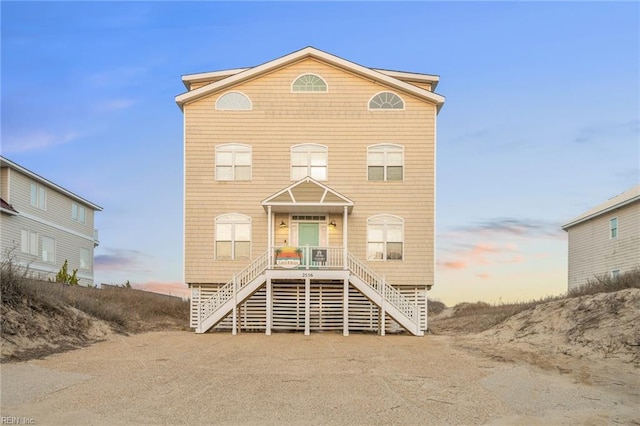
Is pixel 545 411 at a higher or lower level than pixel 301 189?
lower

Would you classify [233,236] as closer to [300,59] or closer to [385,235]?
[385,235]

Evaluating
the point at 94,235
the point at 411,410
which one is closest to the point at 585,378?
the point at 411,410

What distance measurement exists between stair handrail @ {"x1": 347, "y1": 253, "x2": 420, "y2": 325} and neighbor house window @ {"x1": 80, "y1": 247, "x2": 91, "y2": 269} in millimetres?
27778

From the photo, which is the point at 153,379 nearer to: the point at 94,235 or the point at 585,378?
the point at 585,378

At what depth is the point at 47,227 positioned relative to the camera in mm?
40562

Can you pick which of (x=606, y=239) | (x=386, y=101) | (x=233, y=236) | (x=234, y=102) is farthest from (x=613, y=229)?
(x=234, y=102)

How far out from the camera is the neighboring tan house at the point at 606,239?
33.9 m

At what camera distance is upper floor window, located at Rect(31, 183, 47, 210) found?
38.7 m

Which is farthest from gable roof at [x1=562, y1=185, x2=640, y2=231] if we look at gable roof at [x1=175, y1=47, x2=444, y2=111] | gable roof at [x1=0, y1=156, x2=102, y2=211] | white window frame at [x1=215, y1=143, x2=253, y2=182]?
gable roof at [x1=0, y1=156, x2=102, y2=211]

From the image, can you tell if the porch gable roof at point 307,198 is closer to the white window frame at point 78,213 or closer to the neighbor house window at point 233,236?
the neighbor house window at point 233,236

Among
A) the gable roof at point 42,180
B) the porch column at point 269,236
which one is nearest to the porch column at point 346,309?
the porch column at point 269,236

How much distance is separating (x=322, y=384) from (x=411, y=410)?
2.60 metres

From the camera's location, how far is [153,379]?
44.6ft

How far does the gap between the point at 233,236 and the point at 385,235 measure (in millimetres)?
6153
